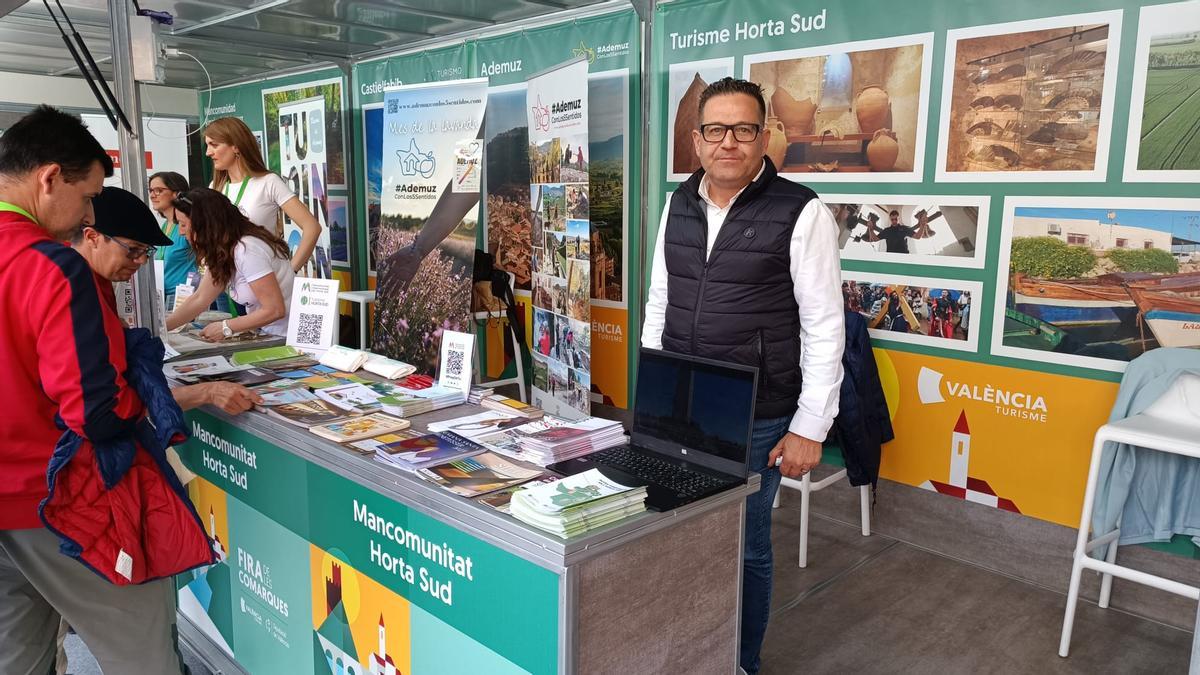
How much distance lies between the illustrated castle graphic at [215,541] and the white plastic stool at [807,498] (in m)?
1.88

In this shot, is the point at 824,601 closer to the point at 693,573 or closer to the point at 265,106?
the point at 693,573

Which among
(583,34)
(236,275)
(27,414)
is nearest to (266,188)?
(236,275)

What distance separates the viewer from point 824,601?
9.75ft

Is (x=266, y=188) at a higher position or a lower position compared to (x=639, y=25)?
lower

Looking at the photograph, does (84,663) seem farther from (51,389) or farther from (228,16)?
(228,16)

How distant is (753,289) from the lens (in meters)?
2.01

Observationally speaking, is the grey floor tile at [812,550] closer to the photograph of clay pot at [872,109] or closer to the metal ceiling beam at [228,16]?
the photograph of clay pot at [872,109]

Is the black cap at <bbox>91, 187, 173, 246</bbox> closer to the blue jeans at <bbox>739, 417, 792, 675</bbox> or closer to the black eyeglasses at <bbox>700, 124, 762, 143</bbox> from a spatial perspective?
the black eyeglasses at <bbox>700, 124, 762, 143</bbox>

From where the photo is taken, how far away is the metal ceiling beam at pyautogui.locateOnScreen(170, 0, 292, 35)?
171 inches

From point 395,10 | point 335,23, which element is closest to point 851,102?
point 395,10

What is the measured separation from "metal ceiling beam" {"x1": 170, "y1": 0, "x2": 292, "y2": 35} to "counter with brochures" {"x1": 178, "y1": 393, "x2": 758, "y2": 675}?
9.55 feet

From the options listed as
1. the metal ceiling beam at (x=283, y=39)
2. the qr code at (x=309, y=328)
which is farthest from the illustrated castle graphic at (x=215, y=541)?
the metal ceiling beam at (x=283, y=39)

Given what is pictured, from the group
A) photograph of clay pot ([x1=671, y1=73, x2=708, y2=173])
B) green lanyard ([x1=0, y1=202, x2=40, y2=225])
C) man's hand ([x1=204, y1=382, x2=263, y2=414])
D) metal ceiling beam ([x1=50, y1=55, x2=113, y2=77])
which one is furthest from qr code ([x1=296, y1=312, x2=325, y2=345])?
metal ceiling beam ([x1=50, y1=55, x2=113, y2=77])

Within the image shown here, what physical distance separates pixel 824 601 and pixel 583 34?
3168 millimetres
